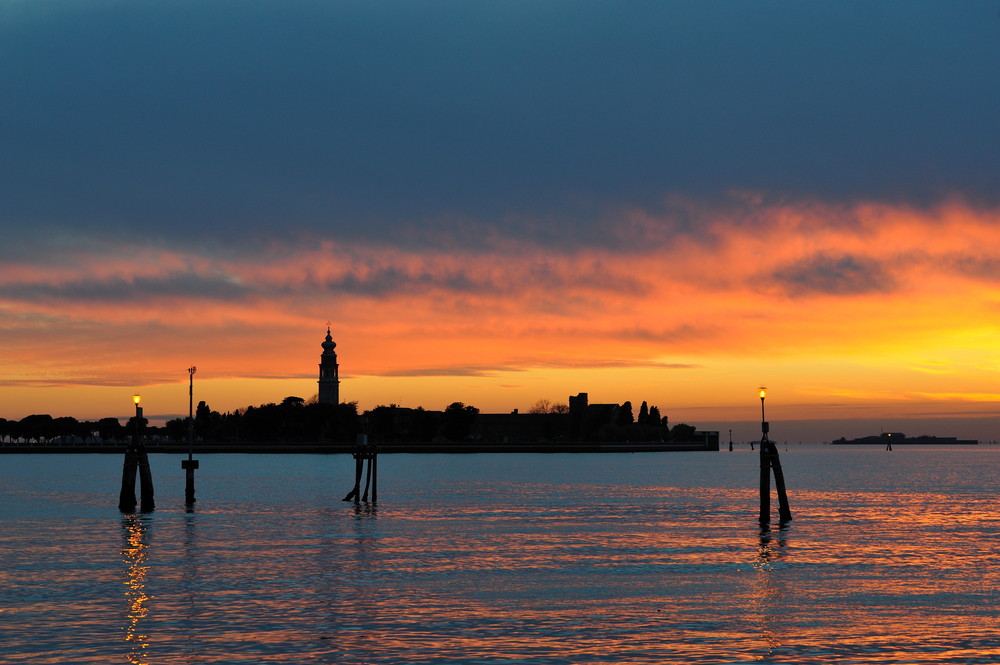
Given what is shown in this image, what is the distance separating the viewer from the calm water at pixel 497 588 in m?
23.2

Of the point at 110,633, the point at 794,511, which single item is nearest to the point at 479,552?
the point at 110,633

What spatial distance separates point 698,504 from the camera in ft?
249

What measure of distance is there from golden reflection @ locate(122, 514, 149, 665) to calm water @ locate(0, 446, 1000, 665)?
0.11m

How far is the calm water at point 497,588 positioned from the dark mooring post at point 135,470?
1.24 meters

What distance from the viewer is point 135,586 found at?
32.6 m

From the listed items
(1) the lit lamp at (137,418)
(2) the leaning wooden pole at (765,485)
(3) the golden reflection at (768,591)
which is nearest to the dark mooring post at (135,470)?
(1) the lit lamp at (137,418)

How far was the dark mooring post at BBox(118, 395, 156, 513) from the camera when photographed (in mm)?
60812

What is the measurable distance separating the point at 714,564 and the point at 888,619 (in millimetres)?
11977

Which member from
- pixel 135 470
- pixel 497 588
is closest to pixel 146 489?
pixel 135 470

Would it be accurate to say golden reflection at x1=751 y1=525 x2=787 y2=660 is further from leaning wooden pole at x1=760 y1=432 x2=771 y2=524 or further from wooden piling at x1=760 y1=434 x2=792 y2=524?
wooden piling at x1=760 y1=434 x2=792 y2=524

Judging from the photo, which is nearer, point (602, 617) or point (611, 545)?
point (602, 617)

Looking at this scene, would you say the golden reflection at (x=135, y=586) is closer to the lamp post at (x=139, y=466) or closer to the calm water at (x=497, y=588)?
A: the calm water at (x=497, y=588)

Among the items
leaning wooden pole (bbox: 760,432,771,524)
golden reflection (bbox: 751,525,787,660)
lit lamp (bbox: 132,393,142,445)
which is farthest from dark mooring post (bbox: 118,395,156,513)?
golden reflection (bbox: 751,525,787,660)

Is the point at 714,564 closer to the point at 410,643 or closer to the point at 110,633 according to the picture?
the point at 410,643
